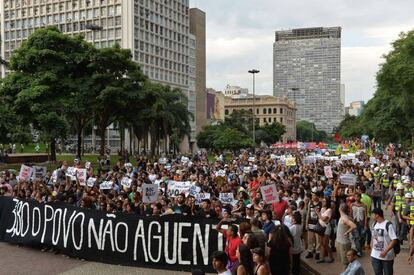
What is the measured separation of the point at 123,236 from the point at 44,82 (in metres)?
29.9

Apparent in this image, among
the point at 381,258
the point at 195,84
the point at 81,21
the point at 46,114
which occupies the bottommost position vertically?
the point at 381,258

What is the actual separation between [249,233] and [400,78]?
33.5m

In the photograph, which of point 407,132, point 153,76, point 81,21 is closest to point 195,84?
point 153,76

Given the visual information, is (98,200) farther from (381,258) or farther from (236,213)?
(381,258)

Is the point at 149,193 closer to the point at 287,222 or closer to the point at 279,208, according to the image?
the point at 279,208

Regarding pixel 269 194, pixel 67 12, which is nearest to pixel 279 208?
pixel 269 194

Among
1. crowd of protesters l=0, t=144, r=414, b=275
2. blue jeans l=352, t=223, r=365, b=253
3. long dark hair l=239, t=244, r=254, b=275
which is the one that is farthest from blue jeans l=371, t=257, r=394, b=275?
long dark hair l=239, t=244, r=254, b=275

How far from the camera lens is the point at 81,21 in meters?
105

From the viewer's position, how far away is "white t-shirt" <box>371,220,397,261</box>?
9.07 m

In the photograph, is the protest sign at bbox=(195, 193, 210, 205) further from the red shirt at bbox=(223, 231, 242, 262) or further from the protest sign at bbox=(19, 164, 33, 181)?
the protest sign at bbox=(19, 164, 33, 181)

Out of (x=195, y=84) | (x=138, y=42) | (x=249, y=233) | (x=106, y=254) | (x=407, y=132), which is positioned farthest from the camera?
(x=195, y=84)

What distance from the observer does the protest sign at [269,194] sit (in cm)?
1309

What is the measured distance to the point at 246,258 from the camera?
786 centimetres

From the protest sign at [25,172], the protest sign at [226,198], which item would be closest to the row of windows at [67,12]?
the protest sign at [25,172]
